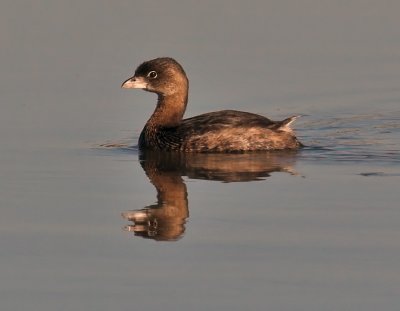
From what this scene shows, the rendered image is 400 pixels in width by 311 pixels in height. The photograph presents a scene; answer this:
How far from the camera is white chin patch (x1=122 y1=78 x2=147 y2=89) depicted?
18.2m

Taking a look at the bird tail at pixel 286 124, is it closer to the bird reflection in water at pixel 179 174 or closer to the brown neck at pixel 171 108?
the bird reflection in water at pixel 179 174

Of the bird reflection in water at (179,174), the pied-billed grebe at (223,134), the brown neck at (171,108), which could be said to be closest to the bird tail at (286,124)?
the pied-billed grebe at (223,134)

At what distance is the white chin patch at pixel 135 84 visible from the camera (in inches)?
715

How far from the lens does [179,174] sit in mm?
15492

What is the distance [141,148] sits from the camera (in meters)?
17.5

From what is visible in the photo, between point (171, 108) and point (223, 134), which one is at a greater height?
point (171, 108)

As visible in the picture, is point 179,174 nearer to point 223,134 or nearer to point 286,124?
point 223,134

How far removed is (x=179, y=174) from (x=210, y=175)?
16.5 inches

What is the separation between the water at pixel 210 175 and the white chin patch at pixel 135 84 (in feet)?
1.90

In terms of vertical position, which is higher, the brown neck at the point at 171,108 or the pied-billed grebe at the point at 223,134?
the brown neck at the point at 171,108

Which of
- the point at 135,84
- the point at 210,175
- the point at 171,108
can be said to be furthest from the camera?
the point at 171,108

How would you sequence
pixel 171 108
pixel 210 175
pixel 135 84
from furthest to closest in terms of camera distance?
pixel 171 108 → pixel 135 84 → pixel 210 175

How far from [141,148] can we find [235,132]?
4.20 ft

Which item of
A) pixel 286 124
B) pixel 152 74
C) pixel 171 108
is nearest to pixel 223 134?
pixel 286 124
